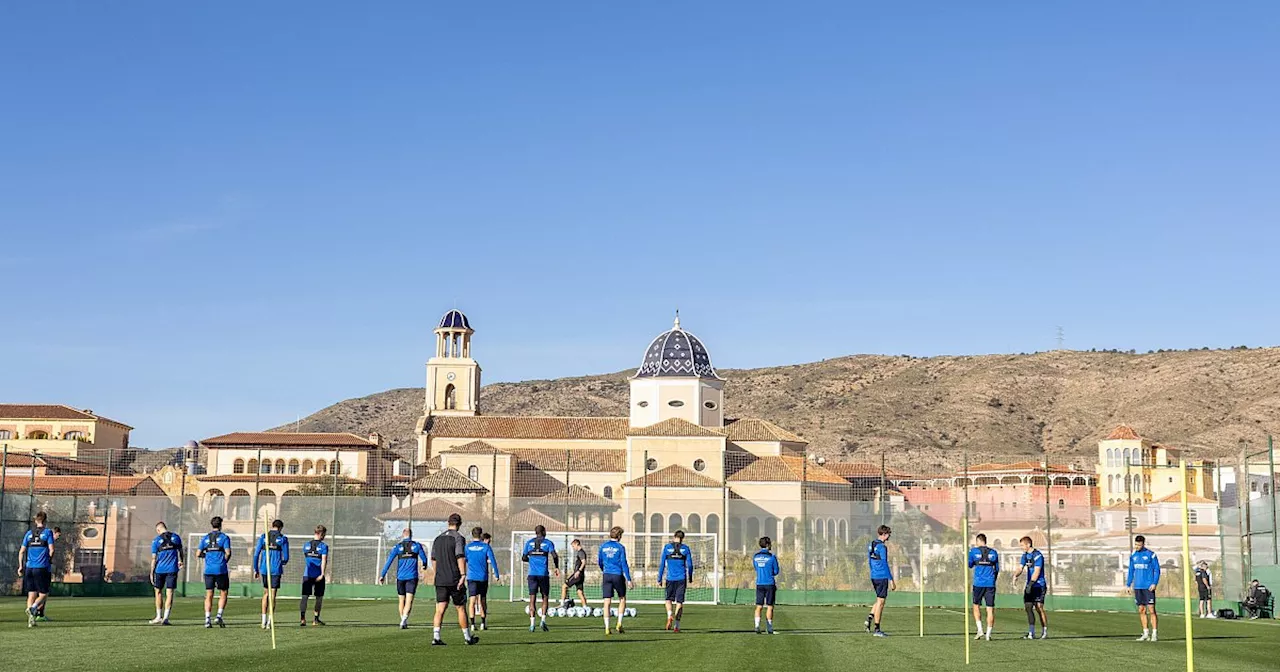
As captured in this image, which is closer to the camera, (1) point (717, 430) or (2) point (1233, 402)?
(1) point (717, 430)

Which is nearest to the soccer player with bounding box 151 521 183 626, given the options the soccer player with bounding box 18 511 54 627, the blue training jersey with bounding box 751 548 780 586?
the soccer player with bounding box 18 511 54 627

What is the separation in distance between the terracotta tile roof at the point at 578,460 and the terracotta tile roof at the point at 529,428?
2411 millimetres

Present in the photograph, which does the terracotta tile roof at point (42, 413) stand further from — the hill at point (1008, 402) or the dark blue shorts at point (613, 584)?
the dark blue shorts at point (613, 584)

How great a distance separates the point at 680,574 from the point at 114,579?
28901 mm

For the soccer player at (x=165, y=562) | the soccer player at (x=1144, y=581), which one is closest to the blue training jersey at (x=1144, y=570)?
the soccer player at (x=1144, y=581)

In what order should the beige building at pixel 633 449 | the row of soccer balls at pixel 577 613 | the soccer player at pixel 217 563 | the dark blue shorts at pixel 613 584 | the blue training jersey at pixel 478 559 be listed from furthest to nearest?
the beige building at pixel 633 449
the row of soccer balls at pixel 577 613
the dark blue shorts at pixel 613 584
the soccer player at pixel 217 563
the blue training jersey at pixel 478 559

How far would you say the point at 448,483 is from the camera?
82562 mm

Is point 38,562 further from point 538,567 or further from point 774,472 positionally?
point 774,472

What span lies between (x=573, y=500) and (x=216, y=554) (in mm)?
47059

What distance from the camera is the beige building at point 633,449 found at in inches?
2854

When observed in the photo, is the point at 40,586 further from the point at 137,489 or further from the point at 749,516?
the point at 137,489

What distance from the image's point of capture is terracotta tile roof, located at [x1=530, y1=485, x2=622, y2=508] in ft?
149

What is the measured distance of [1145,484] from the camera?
95.4 metres

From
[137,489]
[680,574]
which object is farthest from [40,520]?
[137,489]
